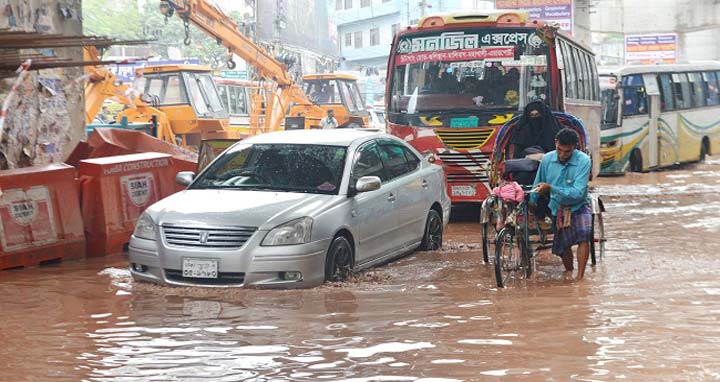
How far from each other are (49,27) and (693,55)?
56704mm

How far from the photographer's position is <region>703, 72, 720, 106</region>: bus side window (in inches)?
1165

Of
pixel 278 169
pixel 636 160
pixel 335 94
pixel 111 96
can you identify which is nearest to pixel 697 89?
pixel 636 160

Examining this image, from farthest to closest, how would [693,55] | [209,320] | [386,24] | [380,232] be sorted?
[386,24] → [693,55] → [380,232] → [209,320]

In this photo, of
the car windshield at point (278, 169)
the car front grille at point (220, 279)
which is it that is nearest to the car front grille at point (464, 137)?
the car windshield at point (278, 169)

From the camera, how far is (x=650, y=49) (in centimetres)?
6312

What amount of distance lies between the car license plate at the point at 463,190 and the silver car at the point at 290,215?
3.75 meters

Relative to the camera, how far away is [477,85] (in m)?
15.8

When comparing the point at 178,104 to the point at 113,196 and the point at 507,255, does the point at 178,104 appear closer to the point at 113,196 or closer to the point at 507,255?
the point at 113,196

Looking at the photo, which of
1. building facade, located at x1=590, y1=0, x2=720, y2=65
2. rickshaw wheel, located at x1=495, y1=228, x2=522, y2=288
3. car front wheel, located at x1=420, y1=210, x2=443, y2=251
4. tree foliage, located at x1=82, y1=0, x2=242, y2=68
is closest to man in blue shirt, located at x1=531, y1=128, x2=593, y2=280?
rickshaw wheel, located at x1=495, y1=228, x2=522, y2=288

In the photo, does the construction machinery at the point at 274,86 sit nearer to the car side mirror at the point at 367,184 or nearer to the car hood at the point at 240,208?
the car hood at the point at 240,208

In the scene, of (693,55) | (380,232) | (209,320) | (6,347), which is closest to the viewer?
(6,347)

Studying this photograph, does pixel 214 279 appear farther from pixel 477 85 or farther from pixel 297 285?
pixel 477 85

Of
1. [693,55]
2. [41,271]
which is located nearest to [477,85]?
[41,271]

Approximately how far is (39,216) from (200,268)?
322 centimetres
